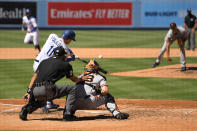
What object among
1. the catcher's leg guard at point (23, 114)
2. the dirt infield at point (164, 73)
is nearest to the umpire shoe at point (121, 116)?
the catcher's leg guard at point (23, 114)

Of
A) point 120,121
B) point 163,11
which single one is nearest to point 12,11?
point 163,11

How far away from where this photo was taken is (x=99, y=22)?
1516 inches

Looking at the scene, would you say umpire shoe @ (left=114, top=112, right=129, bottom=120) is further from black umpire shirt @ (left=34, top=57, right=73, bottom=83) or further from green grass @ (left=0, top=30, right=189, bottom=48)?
green grass @ (left=0, top=30, right=189, bottom=48)

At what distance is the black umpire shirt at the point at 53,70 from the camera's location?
893cm

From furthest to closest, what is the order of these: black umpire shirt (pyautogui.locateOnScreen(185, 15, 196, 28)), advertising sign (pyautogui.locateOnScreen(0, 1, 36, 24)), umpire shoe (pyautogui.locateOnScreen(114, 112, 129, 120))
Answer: advertising sign (pyautogui.locateOnScreen(0, 1, 36, 24)) < black umpire shirt (pyautogui.locateOnScreen(185, 15, 196, 28)) < umpire shoe (pyautogui.locateOnScreen(114, 112, 129, 120))

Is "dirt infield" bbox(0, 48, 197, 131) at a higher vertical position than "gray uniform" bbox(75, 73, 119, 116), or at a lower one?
lower

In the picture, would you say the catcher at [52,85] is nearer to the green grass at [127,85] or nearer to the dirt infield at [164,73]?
the green grass at [127,85]

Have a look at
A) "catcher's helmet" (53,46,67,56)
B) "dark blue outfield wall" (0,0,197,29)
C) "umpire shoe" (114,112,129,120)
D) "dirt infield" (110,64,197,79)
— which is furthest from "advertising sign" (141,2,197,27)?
"catcher's helmet" (53,46,67,56)

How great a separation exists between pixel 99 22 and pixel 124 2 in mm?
2676

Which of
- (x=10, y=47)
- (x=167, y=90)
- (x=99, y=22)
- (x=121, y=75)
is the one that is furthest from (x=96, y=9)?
(x=167, y=90)

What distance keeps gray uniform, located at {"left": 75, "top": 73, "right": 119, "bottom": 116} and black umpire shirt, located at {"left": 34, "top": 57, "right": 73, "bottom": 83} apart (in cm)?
77

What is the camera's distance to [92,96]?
9680mm

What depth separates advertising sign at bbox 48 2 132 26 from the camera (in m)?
37.8

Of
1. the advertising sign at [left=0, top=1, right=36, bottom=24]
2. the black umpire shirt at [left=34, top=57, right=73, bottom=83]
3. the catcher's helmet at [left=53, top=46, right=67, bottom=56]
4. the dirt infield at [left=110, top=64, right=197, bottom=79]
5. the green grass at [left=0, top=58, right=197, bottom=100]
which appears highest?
the advertising sign at [left=0, top=1, right=36, bottom=24]
